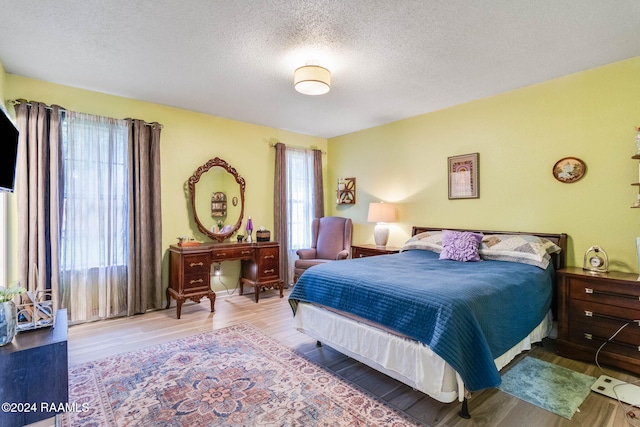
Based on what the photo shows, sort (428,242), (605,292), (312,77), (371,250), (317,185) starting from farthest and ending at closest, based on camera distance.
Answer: (317,185) < (371,250) < (428,242) < (312,77) < (605,292)

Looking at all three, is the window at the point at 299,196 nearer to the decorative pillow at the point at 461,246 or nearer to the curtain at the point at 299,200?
the curtain at the point at 299,200

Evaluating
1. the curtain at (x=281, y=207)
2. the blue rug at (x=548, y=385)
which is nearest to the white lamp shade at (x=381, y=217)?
the curtain at (x=281, y=207)

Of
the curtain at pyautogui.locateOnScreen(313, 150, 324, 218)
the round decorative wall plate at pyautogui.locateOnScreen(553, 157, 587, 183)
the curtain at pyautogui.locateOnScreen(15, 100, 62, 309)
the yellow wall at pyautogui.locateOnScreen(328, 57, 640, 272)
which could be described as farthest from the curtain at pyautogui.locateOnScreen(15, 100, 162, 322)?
the round decorative wall plate at pyautogui.locateOnScreen(553, 157, 587, 183)

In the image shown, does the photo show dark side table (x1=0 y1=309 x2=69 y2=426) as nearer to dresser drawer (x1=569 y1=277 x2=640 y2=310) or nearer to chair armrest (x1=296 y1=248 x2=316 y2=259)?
chair armrest (x1=296 y1=248 x2=316 y2=259)

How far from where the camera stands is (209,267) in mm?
3932

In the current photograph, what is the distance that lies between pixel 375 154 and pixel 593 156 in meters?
2.72

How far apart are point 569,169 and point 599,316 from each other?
1.42 m

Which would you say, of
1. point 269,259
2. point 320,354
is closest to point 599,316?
point 320,354

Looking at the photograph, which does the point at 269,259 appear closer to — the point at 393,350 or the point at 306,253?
the point at 306,253

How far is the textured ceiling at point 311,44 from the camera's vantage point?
212cm

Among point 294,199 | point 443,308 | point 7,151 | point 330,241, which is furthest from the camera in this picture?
point 294,199

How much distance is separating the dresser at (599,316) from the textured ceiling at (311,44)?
1952mm

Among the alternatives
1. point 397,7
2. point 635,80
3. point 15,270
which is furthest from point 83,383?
point 635,80

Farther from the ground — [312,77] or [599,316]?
[312,77]
